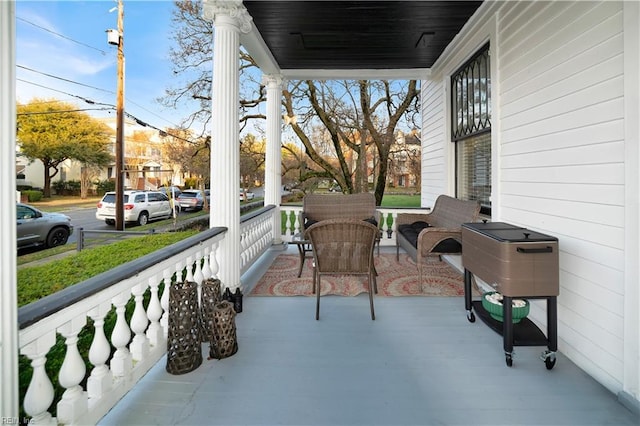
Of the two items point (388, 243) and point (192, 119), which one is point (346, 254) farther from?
point (192, 119)

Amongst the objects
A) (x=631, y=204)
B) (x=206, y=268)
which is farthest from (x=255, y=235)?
(x=631, y=204)

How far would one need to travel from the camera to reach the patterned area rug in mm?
3471

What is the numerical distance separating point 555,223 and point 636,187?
2.42ft

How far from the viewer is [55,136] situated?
17484mm

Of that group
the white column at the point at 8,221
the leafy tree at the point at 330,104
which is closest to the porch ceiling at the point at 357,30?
the white column at the point at 8,221

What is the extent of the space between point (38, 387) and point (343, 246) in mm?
2179

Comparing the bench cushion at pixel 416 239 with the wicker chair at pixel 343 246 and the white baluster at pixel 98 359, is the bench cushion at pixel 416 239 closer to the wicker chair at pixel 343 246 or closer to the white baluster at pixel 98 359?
the wicker chair at pixel 343 246

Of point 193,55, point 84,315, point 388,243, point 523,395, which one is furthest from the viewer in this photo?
point 193,55

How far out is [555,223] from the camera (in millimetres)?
2326

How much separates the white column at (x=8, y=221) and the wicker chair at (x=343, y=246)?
2.01 m

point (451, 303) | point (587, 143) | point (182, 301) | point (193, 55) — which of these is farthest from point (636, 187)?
point (193, 55)

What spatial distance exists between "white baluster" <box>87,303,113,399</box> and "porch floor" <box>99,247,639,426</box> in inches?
6.1

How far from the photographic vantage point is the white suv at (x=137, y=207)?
12555mm

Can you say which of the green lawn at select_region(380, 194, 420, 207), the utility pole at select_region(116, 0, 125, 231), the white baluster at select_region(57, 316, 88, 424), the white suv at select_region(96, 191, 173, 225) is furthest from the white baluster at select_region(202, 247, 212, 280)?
the white suv at select_region(96, 191, 173, 225)
